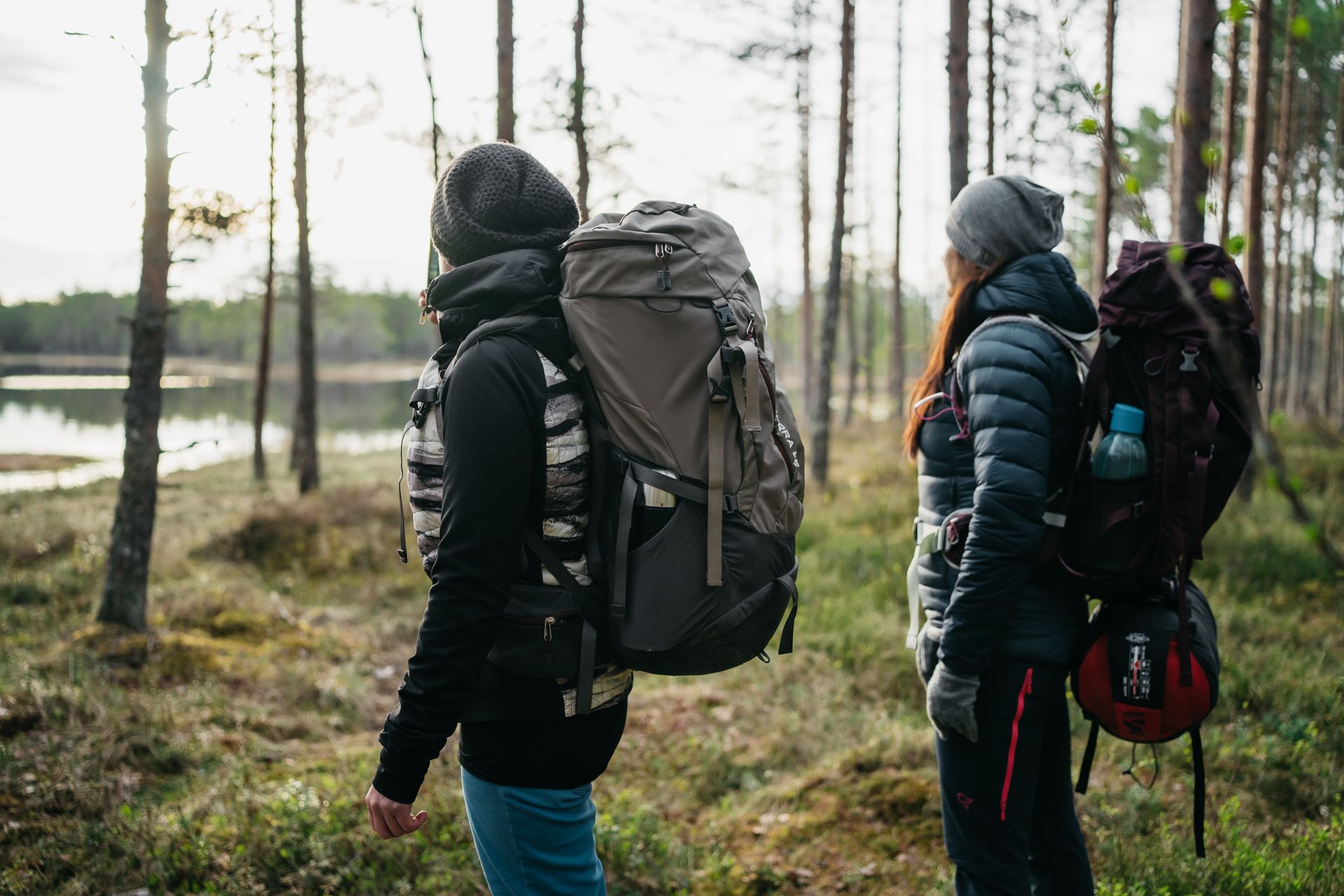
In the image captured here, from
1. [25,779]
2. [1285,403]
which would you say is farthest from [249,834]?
[1285,403]

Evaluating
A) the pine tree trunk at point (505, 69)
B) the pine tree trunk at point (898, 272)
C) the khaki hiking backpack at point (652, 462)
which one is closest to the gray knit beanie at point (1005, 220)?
the khaki hiking backpack at point (652, 462)

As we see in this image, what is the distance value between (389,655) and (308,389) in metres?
9.51

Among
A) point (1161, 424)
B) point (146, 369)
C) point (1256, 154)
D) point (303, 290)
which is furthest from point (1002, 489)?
point (303, 290)

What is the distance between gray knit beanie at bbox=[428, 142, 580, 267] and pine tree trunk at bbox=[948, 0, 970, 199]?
7.03m

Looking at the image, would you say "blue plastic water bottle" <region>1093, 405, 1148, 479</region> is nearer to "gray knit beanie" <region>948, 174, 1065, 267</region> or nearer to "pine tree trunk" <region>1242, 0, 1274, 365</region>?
"gray knit beanie" <region>948, 174, 1065, 267</region>

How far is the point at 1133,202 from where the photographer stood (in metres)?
1.08

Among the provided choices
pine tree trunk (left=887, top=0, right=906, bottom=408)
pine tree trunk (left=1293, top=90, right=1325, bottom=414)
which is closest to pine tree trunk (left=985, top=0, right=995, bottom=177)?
pine tree trunk (left=887, top=0, right=906, bottom=408)

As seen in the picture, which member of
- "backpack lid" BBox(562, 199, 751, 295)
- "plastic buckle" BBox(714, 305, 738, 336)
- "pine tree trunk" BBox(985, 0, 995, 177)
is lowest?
"plastic buckle" BBox(714, 305, 738, 336)

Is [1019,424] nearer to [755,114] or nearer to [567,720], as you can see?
[567,720]

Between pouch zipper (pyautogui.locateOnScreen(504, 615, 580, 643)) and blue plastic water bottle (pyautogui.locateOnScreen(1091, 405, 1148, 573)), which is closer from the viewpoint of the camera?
pouch zipper (pyautogui.locateOnScreen(504, 615, 580, 643))

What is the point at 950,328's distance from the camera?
8.07 ft

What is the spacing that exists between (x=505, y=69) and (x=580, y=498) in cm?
674

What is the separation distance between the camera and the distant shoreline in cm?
8306

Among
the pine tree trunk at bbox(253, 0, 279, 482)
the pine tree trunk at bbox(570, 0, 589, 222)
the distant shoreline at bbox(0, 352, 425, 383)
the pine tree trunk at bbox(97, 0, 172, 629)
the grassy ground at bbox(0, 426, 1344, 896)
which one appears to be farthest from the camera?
the distant shoreline at bbox(0, 352, 425, 383)
